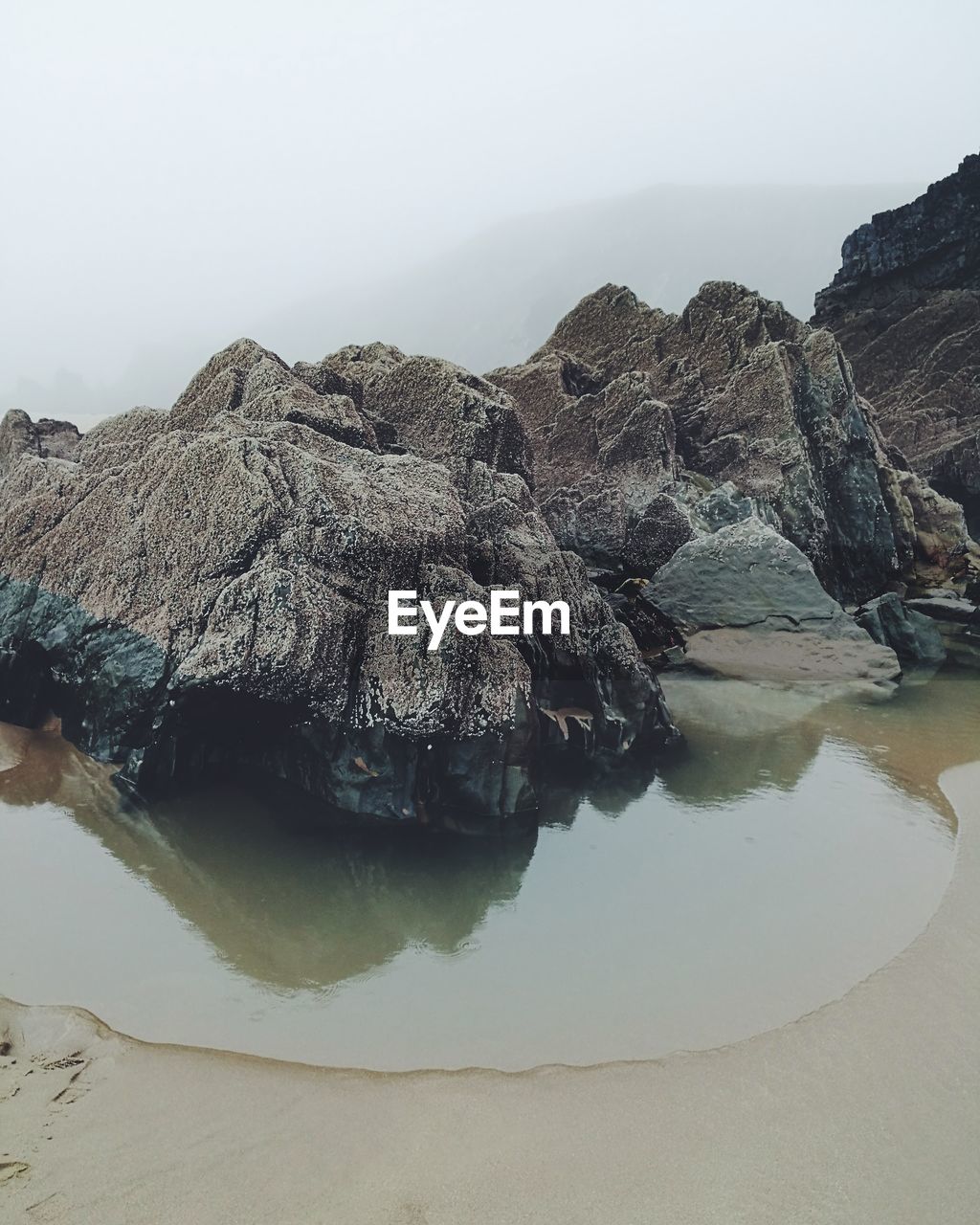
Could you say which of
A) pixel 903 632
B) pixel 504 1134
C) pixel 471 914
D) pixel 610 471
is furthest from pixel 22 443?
pixel 903 632

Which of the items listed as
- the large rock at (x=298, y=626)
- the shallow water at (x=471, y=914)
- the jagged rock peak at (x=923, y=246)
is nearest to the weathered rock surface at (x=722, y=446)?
the large rock at (x=298, y=626)

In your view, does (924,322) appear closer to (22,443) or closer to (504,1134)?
(22,443)

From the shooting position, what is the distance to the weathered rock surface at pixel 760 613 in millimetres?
21156

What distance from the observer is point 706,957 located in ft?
27.7

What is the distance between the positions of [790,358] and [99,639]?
29.8 metres

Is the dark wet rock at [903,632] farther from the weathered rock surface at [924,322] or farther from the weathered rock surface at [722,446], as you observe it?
the weathered rock surface at [924,322]

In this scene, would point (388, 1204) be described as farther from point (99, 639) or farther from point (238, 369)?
point (238, 369)

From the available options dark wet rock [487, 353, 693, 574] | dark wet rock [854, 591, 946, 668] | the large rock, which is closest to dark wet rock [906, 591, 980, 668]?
dark wet rock [854, 591, 946, 668]

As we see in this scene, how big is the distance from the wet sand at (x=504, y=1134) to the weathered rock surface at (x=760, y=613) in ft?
47.9

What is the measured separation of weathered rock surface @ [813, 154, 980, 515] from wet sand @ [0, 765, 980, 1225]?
5026 cm

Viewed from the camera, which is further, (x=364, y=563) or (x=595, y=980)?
(x=364, y=563)

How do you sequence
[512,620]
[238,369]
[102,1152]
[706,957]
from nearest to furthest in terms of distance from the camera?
[102,1152], [706,957], [512,620], [238,369]

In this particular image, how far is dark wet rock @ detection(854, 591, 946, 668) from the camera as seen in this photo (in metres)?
22.8

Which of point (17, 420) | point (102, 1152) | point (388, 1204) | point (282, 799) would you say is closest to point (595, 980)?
point (388, 1204)
